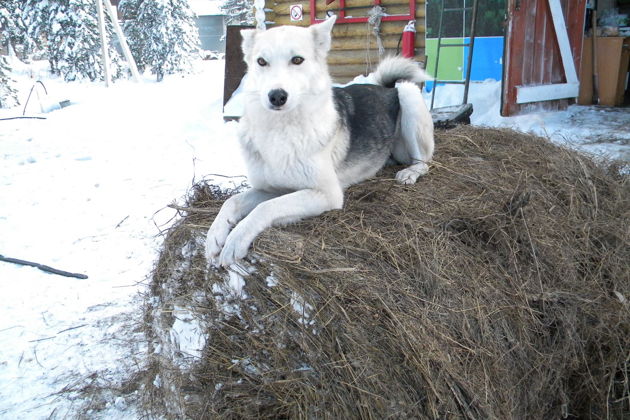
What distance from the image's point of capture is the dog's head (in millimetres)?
2387

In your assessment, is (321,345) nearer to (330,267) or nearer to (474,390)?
(330,267)

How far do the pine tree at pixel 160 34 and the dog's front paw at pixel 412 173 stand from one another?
19.9m

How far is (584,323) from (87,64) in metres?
21.2

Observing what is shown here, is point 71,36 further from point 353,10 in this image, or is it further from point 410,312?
point 410,312

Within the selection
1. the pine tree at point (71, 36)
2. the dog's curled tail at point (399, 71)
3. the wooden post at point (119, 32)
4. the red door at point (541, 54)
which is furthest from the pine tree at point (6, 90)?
the dog's curled tail at point (399, 71)

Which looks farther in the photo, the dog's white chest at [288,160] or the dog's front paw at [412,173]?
the dog's front paw at [412,173]

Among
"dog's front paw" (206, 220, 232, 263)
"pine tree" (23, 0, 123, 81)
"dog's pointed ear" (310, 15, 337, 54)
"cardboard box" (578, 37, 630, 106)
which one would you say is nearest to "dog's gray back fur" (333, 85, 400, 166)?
"dog's pointed ear" (310, 15, 337, 54)

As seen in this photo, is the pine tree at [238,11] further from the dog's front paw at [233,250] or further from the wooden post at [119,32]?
the dog's front paw at [233,250]

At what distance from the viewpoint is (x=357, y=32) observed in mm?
9648

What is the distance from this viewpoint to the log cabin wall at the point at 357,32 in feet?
29.9

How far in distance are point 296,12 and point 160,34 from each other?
12813 mm

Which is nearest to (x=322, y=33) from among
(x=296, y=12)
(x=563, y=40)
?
(x=563, y=40)

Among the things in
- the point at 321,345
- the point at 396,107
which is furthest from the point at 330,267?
the point at 396,107

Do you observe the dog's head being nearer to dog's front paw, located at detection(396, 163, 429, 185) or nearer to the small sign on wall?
dog's front paw, located at detection(396, 163, 429, 185)
